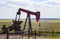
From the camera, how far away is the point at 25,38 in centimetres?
2227

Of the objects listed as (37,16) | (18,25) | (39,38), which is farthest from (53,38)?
(37,16)

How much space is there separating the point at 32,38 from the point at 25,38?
886mm

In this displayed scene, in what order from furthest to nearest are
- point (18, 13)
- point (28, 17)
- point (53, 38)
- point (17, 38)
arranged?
point (53, 38) < point (18, 13) < point (17, 38) < point (28, 17)

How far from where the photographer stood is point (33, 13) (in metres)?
21.2

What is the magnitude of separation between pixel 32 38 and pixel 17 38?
1.60 metres

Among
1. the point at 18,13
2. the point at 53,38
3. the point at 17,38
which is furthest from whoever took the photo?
the point at 53,38

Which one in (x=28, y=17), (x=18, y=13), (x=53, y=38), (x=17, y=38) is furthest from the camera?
(x=53, y=38)

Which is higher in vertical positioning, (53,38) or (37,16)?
(37,16)

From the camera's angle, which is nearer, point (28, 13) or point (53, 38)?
point (28, 13)

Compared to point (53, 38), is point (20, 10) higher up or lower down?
higher up

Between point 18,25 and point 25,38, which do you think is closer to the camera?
point 25,38

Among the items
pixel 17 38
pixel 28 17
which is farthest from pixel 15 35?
pixel 28 17

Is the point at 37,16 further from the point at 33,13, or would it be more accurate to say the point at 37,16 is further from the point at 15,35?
the point at 15,35

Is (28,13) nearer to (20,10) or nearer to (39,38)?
(20,10)
